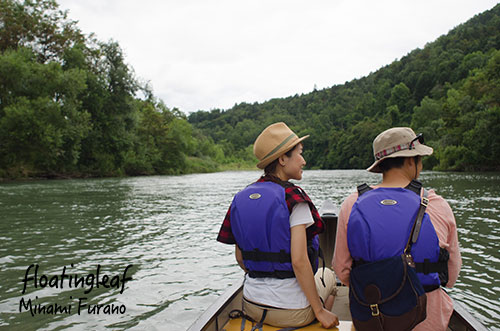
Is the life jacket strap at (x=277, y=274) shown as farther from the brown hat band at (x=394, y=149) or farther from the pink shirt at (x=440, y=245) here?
the brown hat band at (x=394, y=149)

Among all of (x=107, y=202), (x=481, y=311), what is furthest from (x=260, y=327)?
(x=107, y=202)

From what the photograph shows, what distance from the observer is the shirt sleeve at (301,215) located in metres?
2.19

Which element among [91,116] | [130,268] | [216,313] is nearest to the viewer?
[216,313]

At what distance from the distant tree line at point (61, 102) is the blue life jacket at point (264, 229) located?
3129cm

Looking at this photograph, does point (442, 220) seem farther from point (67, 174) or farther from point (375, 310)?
point (67, 174)

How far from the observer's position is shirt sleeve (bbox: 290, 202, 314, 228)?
2.19 metres

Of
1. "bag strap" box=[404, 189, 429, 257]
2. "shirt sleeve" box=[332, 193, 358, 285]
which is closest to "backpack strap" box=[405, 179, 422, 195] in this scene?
"bag strap" box=[404, 189, 429, 257]

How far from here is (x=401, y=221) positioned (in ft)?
6.15

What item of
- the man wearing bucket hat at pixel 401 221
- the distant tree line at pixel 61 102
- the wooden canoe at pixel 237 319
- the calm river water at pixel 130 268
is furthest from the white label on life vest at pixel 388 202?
the distant tree line at pixel 61 102

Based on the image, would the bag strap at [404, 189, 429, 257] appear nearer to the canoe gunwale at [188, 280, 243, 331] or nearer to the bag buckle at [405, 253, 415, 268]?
the bag buckle at [405, 253, 415, 268]

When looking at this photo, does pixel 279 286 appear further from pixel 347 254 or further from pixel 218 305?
pixel 218 305

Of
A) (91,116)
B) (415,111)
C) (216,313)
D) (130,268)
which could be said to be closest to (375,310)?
(216,313)

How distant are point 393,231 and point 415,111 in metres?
86.2

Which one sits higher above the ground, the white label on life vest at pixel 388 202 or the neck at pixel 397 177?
the neck at pixel 397 177
